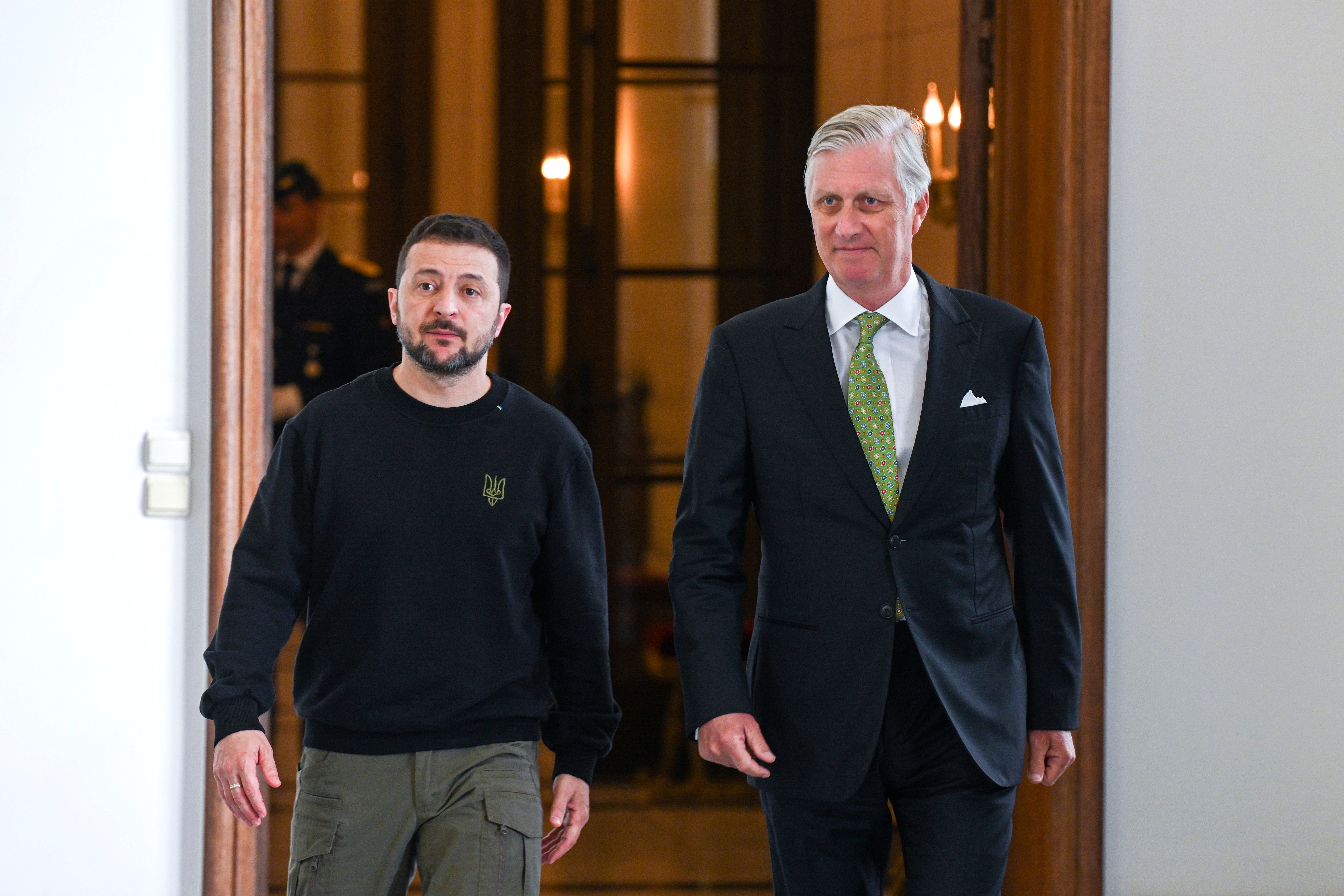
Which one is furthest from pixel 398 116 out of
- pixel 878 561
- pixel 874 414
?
pixel 878 561

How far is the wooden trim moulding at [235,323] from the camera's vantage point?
7.93ft

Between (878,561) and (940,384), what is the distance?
0.78 feet

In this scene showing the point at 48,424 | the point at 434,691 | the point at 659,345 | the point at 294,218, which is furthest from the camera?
the point at 659,345

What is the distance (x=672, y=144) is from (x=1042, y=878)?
2455 mm

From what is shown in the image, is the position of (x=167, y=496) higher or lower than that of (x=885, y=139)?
lower

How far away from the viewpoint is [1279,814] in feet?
8.17

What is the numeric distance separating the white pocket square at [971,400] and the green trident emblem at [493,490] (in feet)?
1.94

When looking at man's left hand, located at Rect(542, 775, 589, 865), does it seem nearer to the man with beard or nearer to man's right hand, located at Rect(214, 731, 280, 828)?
the man with beard

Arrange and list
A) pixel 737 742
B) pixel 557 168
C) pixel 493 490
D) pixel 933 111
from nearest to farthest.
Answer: pixel 737 742 → pixel 493 490 → pixel 933 111 → pixel 557 168

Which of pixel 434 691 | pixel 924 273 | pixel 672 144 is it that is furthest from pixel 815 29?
pixel 434 691

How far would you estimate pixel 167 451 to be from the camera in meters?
2.41

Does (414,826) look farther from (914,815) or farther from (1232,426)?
(1232,426)

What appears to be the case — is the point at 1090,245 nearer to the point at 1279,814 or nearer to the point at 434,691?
the point at 1279,814

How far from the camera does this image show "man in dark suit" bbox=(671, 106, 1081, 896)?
1.61 metres
